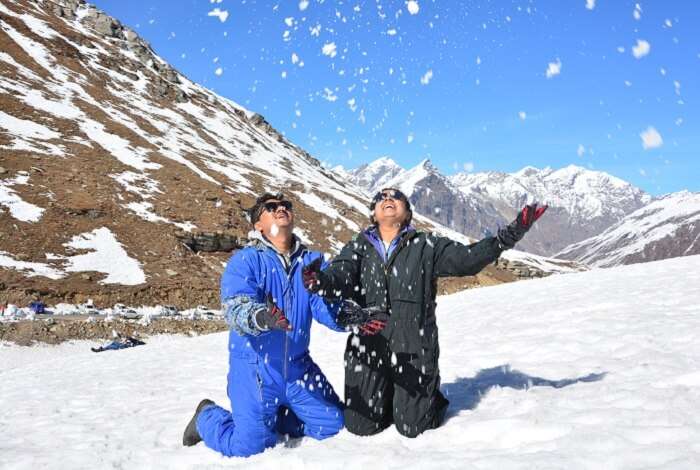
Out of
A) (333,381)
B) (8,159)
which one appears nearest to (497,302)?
(333,381)

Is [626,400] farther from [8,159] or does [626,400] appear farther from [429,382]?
[8,159]

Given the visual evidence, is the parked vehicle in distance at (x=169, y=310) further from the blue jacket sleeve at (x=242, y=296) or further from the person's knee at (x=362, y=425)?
the person's knee at (x=362, y=425)

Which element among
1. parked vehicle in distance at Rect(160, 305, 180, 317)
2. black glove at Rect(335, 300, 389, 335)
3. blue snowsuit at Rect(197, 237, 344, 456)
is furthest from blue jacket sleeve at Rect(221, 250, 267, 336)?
parked vehicle in distance at Rect(160, 305, 180, 317)

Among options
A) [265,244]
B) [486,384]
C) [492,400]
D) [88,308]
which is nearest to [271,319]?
[265,244]

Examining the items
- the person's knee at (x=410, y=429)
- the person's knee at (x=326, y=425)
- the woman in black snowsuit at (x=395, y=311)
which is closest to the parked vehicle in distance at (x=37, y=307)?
the person's knee at (x=326, y=425)

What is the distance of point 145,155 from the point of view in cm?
6275

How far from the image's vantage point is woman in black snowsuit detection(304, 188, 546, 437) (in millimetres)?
4902

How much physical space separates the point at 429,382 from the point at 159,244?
40.0 meters

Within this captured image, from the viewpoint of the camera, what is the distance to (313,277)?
4.72 meters

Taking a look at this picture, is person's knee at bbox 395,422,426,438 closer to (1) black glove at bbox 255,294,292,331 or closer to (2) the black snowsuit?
(2) the black snowsuit

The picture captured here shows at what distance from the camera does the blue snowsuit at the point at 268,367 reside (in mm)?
4883

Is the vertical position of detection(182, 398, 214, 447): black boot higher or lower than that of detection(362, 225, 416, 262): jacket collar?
lower

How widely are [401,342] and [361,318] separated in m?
0.49

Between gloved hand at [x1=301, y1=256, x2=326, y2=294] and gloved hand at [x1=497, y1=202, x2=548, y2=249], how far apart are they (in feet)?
5.58
